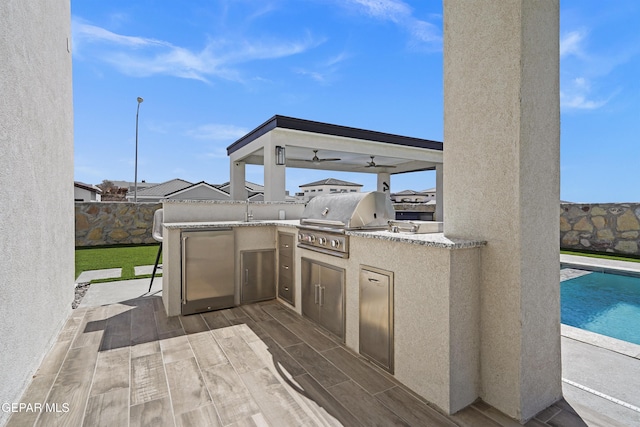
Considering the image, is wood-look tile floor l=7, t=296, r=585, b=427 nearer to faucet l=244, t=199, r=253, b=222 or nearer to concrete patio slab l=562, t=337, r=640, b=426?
concrete patio slab l=562, t=337, r=640, b=426

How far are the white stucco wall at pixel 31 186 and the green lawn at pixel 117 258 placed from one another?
308cm

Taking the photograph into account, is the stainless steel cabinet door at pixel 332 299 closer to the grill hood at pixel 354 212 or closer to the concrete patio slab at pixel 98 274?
the grill hood at pixel 354 212

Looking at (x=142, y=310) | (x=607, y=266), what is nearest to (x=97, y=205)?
(x=142, y=310)

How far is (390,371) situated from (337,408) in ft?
2.11

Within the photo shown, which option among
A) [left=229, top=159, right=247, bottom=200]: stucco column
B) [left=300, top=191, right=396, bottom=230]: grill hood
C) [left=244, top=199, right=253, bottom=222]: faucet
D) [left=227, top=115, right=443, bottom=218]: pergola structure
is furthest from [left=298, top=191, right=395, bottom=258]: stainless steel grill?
[left=229, top=159, right=247, bottom=200]: stucco column

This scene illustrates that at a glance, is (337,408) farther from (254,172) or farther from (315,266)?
(254,172)

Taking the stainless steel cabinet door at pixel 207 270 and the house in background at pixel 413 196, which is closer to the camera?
the stainless steel cabinet door at pixel 207 270

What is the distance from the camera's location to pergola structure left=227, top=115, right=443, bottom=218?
25.0 feet

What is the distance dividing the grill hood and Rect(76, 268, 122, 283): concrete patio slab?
15.6 feet

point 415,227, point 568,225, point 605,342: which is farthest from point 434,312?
point 568,225

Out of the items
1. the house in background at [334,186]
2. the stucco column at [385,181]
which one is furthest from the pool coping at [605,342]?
Result: the house in background at [334,186]

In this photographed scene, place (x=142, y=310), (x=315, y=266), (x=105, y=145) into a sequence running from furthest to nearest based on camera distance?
1. (x=105, y=145)
2. (x=142, y=310)
3. (x=315, y=266)

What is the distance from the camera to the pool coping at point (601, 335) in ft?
9.19

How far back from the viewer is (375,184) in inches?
593
